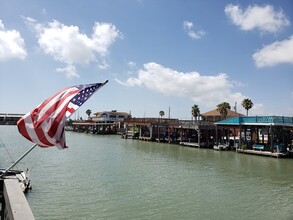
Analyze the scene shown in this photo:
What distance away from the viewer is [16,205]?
4.84m

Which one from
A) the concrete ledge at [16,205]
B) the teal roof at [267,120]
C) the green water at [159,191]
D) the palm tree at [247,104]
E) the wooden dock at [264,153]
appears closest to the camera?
the concrete ledge at [16,205]

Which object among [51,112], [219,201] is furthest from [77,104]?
[219,201]

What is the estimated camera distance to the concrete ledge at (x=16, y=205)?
4449mm

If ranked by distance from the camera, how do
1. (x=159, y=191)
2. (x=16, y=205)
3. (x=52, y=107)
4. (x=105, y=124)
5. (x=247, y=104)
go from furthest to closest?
(x=105, y=124), (x=247, y=104), (x=159, y=191), (x=52, y=107), (x=16, y=205)

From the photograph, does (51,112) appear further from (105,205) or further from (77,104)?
(105,205)

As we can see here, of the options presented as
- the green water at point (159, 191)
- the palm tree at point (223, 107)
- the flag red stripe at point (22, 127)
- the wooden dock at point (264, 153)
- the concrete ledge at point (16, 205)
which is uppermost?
the palm tree at point (223, 107)

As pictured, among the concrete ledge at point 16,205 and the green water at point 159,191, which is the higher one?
the concrete ledge at point 16,205

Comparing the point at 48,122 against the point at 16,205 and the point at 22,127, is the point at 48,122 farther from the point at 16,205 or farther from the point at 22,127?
the point at 16,205

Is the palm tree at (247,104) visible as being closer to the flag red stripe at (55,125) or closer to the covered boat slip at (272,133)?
the covered boat slip at (272,133)

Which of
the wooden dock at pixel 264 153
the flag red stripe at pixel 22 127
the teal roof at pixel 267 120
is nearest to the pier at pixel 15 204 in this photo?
the flag red stripe at pixel 22 127

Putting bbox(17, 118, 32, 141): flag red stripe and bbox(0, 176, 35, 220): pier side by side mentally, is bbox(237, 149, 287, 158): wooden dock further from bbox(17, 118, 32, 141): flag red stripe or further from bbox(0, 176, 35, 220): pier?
bbox(0, 176, 35, 220): pier

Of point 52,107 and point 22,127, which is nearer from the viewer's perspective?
point 22,127

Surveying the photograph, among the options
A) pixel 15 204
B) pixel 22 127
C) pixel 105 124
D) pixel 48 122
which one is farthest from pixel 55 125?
pixel 105 124

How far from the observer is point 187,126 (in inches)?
2505
